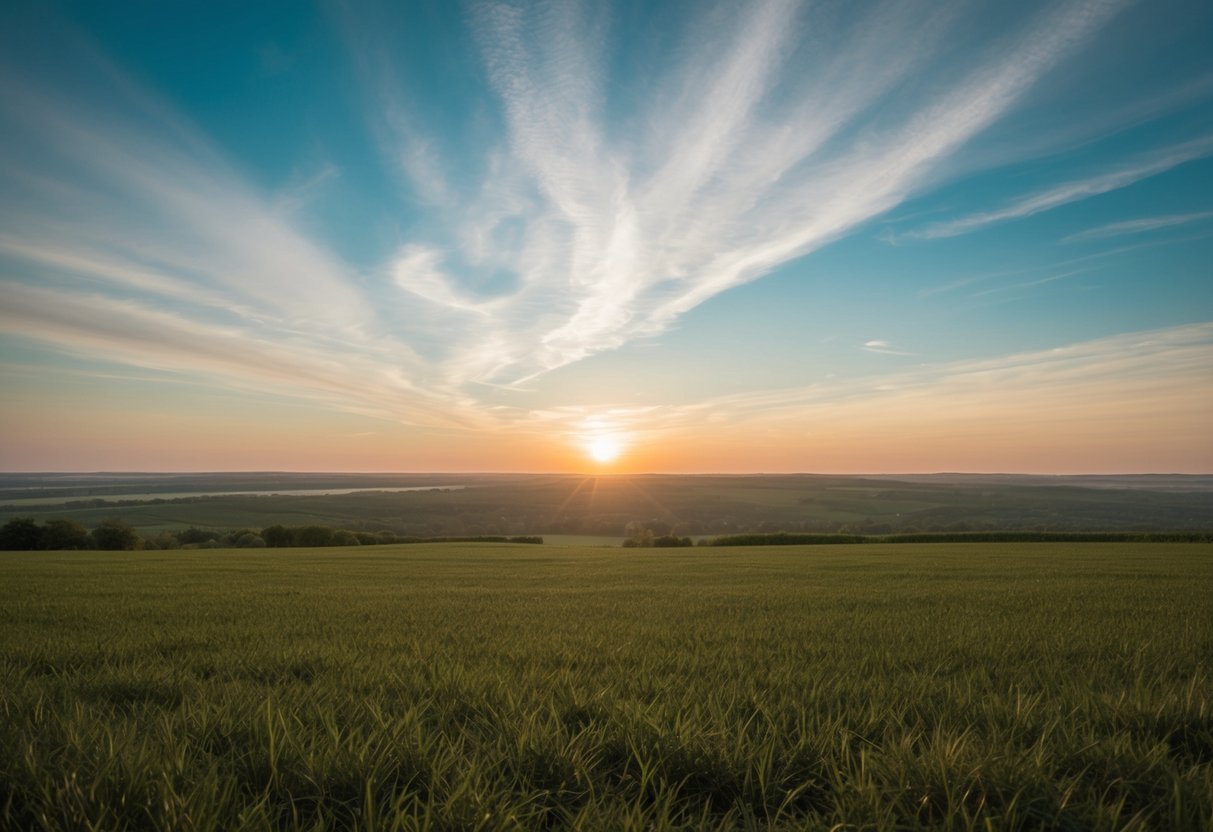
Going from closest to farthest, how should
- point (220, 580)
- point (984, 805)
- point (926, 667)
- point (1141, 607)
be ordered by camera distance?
point (984, 805)
point (926, 667)
point (1141, 607)
point (220, 580)

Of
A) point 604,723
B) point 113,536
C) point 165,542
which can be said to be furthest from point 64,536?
point 604,723

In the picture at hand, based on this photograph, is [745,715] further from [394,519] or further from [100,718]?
[394,519]

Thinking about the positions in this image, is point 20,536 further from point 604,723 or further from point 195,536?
point 604,723

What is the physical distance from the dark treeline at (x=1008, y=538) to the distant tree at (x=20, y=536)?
61672 mm

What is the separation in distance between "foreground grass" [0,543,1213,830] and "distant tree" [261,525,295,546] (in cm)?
6136

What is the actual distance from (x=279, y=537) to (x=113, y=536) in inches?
546

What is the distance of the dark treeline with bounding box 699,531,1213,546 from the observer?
42562 mm

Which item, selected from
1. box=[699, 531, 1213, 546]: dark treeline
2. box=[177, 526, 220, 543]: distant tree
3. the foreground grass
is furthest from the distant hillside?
the foreground grass

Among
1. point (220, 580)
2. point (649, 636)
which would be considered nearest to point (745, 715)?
point (649, 636)

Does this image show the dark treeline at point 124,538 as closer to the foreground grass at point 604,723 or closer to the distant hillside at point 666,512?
the distant hillside at point 666,512

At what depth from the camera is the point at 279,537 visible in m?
62.3

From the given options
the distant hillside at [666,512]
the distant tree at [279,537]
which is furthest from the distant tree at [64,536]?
the distant hillside at [666,512]

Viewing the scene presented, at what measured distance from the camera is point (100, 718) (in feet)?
10.1

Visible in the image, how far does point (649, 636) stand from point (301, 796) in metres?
4.65
